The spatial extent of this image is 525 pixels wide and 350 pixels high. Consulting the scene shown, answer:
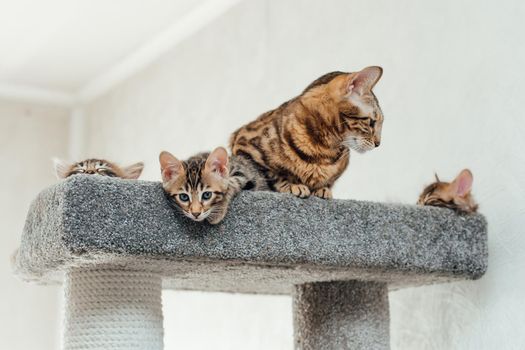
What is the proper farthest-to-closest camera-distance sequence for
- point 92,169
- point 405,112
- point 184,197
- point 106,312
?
point 405,112 → point 92,169 → point 106,312 → point 184,197

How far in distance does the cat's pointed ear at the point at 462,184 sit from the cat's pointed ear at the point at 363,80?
0.81 ft

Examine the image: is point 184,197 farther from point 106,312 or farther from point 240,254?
point 106,312

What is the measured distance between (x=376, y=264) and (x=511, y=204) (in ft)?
1.10

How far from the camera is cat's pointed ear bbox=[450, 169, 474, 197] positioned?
1.42 metres

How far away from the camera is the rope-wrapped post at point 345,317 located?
56.5 inches

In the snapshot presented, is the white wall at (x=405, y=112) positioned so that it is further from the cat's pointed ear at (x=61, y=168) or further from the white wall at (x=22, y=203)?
the white wall at (x=22, y=203)

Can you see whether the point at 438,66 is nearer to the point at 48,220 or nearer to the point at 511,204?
the point at 511,204

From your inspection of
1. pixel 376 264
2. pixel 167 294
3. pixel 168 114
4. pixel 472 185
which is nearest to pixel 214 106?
pixel 168 114

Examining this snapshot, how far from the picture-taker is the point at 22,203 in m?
3.34

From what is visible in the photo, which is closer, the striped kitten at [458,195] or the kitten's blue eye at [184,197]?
the kitten's blue eye at [184,197]

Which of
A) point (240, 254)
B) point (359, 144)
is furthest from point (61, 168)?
point (359, 144)

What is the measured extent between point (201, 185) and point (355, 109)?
12.6 inches

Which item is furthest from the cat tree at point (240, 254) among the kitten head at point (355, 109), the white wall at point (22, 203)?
the white wall at point (22, 203)

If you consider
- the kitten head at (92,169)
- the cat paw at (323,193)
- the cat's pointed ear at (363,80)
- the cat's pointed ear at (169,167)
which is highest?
Result: the cat's pointed ear at (363,80)
